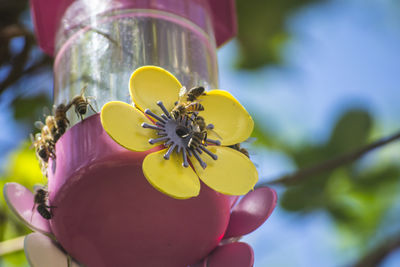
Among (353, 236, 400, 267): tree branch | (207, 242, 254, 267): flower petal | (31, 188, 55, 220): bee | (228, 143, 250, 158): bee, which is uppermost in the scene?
(228, 143, 250, 158): bee

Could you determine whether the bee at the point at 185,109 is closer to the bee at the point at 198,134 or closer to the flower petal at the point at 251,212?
the bee at the point at 198,134

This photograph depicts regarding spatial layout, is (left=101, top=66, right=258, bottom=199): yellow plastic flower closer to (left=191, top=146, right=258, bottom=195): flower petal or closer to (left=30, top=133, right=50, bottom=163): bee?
(left=191, top=146, right=258, bottom=195): flower petal

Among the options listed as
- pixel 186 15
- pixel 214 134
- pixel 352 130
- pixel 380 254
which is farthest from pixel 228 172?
pixel 352 130

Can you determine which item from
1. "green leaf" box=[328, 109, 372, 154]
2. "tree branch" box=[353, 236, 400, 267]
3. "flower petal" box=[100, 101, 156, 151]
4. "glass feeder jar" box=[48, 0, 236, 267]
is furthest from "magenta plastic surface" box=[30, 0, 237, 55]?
"green leaf" box=[328, 109, 372, 154]

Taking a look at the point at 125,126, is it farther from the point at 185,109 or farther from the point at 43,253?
the point at 43,253

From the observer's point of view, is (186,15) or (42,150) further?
(186,15)

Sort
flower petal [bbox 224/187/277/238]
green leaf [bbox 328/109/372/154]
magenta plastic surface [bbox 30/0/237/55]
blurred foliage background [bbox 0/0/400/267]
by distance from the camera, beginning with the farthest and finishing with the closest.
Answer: green leaf [bbox 328/109/372/154], blurred foliage background [bbox 0/0/400/267], magenta plastic surface [bbox 30/0/237/55], flower petal [bbox 224/187/277/238]

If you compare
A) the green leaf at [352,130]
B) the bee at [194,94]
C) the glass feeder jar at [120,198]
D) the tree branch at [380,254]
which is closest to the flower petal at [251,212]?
the glass feeder jar at [120,198]

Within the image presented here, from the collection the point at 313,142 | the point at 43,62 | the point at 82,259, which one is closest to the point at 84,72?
the point at 82,259
